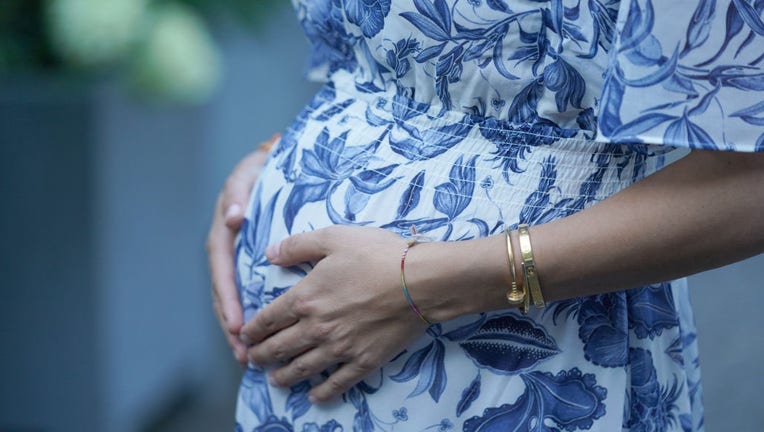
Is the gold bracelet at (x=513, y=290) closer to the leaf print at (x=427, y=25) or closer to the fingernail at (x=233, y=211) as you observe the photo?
the leaf print at (x=427, y=25)

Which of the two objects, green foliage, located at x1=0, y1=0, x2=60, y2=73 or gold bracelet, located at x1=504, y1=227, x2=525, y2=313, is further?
green foliage, located at x1=0, y1=0, x2=60, y2=73

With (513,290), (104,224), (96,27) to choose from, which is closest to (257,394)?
(513,290)

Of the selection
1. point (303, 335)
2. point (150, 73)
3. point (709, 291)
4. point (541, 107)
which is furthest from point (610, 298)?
point (709, 291)

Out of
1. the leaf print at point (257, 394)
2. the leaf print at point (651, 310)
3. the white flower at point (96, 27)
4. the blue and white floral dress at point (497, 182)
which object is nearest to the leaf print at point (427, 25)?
the blue and white floral dress at point (497, 182)

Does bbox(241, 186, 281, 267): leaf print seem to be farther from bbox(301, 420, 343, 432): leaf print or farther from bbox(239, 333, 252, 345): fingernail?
bbox(301, 420, 343, 432): leaf print

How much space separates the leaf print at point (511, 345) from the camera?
2.86 feet

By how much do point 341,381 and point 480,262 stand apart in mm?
207

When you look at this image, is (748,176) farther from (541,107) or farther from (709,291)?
(709,291)

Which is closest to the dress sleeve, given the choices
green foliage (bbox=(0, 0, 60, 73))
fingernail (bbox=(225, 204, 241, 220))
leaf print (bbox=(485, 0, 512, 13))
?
leaf print (bbox=(485, 0, 512, 13))

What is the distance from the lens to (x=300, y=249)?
93cm

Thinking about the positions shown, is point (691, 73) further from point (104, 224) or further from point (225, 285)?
point (104, 224)

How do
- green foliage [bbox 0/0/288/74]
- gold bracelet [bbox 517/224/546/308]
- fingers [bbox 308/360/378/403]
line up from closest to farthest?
gold bracelet [bbox 517/224/546/308], fingers [bbox 308/360/378/403], green foliage [bbox 0/0/288/74]

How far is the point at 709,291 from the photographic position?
241 centimetres

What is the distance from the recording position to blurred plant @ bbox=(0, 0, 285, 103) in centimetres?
196
